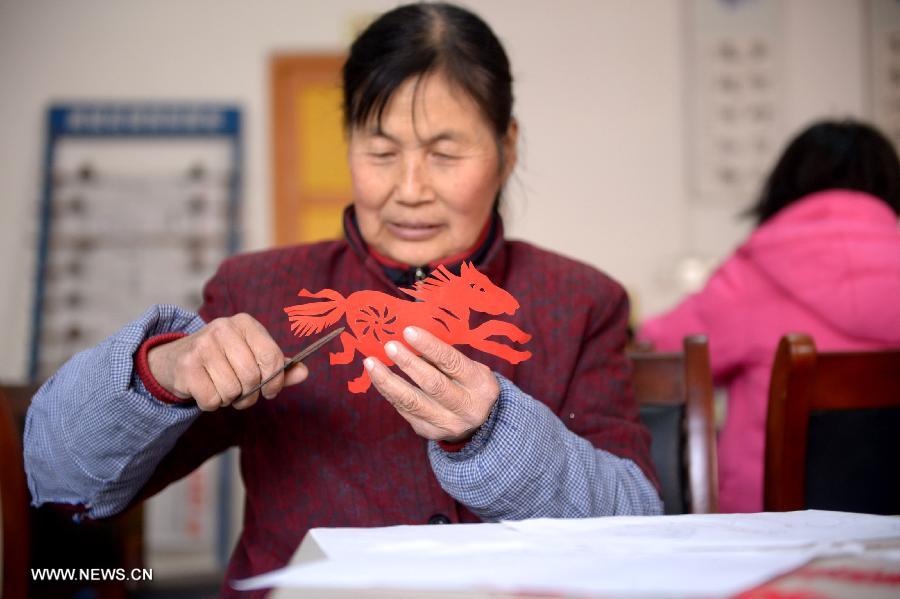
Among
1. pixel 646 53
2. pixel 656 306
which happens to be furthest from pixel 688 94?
pixel 656 306

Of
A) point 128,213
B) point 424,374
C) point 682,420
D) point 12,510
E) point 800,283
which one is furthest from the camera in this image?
point 128,213

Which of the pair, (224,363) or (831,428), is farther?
(831,428)

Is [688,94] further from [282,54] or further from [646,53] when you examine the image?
[282,54]

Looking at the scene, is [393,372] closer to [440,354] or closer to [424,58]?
[440,354]

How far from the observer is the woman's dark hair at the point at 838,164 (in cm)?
181

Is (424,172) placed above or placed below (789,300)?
above

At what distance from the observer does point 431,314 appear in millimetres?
815

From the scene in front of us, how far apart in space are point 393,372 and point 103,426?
0.30 m

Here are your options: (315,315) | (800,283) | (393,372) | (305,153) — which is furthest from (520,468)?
(305,153)

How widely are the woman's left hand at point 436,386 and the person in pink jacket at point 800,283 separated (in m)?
0.99

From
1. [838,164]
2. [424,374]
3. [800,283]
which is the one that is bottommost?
[800,283]

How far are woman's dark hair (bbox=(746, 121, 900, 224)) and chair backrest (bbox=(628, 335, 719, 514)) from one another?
91 cm

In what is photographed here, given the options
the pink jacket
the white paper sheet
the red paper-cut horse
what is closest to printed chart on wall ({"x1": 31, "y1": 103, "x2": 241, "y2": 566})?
the pink jacket

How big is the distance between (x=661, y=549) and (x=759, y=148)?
2.92 meters
